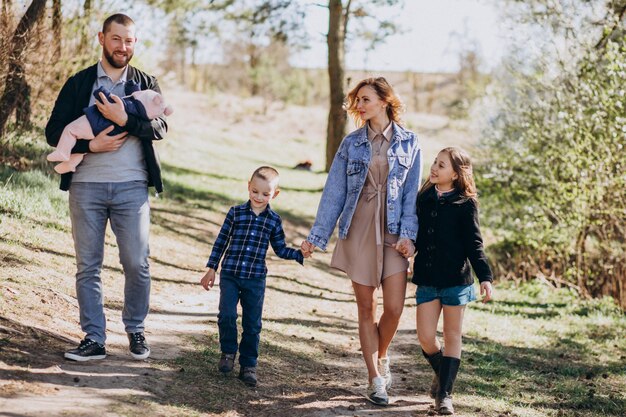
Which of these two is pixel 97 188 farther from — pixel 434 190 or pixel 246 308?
pixel 434 190

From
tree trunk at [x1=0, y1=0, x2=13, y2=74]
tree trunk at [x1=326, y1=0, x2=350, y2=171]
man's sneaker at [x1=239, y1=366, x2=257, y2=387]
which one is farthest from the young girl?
tree trunk at [x1=326, y1=0, x2=350, y2=171]

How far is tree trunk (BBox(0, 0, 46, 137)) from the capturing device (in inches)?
414

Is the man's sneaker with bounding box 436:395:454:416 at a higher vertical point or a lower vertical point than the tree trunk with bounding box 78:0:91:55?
lower

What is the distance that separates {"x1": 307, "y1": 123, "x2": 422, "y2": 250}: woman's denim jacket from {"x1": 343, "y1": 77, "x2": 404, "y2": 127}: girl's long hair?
0.33 ft

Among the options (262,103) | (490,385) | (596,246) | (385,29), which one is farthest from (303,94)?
(490,385)

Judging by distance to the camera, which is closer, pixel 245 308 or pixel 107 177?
pixel 107 177

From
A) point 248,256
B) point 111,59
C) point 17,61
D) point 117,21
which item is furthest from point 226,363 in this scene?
point 17,61

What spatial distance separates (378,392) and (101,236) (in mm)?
2127

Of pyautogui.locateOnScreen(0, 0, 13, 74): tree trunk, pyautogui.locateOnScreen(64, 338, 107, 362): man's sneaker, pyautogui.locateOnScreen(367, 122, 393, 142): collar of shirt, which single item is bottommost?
pyautogui.locateOnScreen(64, 338, 107, 362): man's sneaker

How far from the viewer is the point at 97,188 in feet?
16.4

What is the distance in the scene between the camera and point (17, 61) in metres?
10.8

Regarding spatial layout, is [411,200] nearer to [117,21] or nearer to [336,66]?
[117,21]

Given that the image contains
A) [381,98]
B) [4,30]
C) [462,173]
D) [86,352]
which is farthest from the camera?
[4,30]

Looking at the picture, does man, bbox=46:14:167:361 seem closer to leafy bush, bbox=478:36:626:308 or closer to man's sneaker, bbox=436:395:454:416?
man's sneaker, bbox=436:395:454:416
